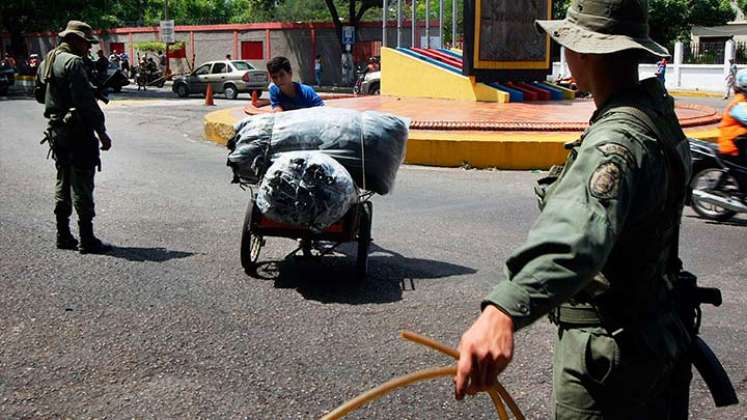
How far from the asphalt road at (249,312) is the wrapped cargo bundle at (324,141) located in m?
0.76

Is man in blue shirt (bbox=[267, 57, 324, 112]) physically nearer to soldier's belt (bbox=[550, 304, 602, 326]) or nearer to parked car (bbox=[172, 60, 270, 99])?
soldier's belt (bbox=[550, 304, 602, 326])

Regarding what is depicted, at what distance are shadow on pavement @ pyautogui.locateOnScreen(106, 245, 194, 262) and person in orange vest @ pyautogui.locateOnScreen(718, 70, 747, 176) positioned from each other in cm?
526

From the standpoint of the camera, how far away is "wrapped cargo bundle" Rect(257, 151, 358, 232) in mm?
5320

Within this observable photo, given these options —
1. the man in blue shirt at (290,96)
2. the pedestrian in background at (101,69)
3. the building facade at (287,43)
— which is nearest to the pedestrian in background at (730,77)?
the building facade at (287,43)

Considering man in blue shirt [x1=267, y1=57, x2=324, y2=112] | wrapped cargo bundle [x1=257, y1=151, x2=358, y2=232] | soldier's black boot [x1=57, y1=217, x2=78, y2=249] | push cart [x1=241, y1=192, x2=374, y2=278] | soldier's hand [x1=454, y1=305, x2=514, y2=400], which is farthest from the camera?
man in blue shirt [x1=267, y1=57, x2=324, y2=112]

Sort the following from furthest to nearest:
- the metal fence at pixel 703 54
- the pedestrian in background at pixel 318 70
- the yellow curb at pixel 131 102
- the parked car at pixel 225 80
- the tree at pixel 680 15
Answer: the tree at pixel 680 15
the pedestrian in background at pixel 318 70
the metal fence at pixel 703 54
the parked car at pixel 225 80
the yellow curb at pixel 131 102

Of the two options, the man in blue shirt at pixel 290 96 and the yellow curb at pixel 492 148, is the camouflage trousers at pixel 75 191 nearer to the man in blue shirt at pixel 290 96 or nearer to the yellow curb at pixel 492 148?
the man in blue shirt at pixel 290 96

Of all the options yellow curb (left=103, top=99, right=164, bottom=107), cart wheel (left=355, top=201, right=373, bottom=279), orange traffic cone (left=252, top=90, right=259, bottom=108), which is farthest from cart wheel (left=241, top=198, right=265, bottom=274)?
yellow curb (left=103, top=99, right=164, bottom=107)

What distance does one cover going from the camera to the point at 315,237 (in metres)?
5.68

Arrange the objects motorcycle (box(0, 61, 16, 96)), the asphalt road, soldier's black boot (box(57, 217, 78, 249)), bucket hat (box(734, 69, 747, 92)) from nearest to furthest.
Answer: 1. the asphalt road
2. soldier's black boot (box(57, 217, 78, 249))
3. bucket hat (box(734, 69, 747, 92))
4. motorcycle (box(0, 61, 16, 96))

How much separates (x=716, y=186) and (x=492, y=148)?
4077 millimetres

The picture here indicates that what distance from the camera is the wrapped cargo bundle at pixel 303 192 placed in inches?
209

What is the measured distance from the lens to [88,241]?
6602 millimetres

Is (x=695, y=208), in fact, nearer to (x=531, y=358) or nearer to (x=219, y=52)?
(x=531, y=358)
